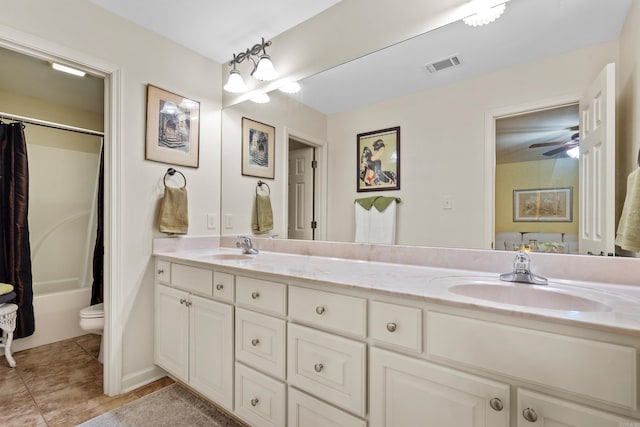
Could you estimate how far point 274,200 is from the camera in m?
2.21

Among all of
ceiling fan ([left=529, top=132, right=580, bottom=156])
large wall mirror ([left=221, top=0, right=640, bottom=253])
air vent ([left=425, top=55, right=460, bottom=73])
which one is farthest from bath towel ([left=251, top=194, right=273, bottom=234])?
ceiling fan ([left=529, top=132, right=580, bottom=156])

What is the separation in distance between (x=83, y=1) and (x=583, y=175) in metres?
2.65

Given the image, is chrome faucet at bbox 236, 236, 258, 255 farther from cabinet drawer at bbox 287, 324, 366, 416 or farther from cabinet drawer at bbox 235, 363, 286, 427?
cabinet drawer at bbox 287, 324, 366, 416

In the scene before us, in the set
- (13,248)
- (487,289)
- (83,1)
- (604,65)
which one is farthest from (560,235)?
(13,248)

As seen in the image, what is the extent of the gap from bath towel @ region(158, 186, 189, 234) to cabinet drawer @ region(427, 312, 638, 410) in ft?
5.77

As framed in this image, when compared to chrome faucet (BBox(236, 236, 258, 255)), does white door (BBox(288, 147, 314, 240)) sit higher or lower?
higher

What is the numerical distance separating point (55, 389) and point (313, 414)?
183 centimetres

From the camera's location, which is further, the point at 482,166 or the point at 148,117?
the point at 148,117

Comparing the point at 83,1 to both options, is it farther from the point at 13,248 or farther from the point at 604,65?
the point at 604,65

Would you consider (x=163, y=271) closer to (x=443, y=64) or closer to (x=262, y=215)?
(x=262, y=215)

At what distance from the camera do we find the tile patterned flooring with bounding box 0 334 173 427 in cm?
163

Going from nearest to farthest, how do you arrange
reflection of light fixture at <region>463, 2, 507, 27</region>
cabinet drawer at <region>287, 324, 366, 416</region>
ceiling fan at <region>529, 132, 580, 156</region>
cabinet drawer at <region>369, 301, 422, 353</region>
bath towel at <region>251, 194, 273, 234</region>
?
1. cabinet drawer at <region>369, 301, 422, 353</region>
2. cabinet drawer at <region>287, 324, 366, 416</region>
3. ceiling fan at <region>529, 132, 580, 156</region>
4. reflection of light fixture at <region>463, 2, 507, 27</region>
5. bath towel at <region>251, 194, 273, 234</region>

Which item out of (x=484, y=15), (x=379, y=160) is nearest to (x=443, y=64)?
(x=484, y=15)

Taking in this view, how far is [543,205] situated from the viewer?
1230 millimetres
